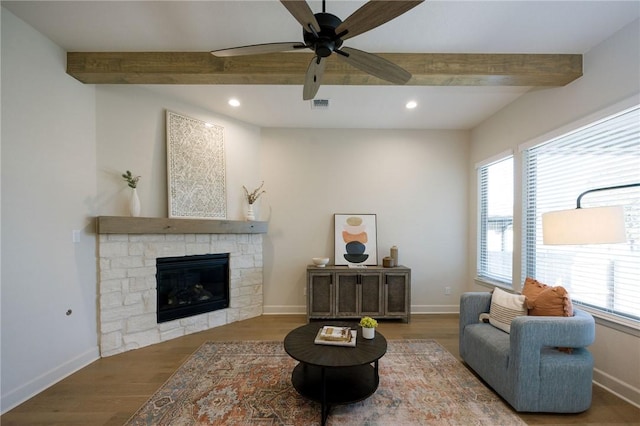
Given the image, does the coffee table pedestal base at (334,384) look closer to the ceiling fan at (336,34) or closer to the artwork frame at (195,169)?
the ceiling fan at (336,34)

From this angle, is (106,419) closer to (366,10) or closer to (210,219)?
(210,219)

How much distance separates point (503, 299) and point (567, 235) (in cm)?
88

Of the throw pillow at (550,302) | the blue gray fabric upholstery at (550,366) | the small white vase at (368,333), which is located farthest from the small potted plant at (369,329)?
the throw pillow at (550,302)

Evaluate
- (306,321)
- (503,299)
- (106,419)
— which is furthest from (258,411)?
(503,299)

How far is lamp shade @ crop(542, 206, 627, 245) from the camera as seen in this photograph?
174 cm

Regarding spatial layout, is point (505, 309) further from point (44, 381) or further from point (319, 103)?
point (44, 381)

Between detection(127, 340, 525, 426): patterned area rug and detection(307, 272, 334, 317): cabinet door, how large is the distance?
1078 millimetres

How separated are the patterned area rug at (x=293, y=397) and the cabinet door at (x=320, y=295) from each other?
1.08m

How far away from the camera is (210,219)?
360cm

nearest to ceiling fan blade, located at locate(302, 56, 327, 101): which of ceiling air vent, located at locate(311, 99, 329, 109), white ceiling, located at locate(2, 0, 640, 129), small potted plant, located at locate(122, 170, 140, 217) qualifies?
white ceiling, located at locate(2, 0, 640, 129)

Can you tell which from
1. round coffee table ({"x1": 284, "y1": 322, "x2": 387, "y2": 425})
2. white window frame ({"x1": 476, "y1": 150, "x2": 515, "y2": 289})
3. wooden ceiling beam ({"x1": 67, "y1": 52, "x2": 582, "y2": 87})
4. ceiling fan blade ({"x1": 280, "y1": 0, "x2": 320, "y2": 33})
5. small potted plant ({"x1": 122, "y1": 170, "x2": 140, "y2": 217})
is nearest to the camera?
ceiling fan blade ({"x1": 280, "y1": 0, "x2": 320, "y2": 33})

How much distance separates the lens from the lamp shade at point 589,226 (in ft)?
5.70

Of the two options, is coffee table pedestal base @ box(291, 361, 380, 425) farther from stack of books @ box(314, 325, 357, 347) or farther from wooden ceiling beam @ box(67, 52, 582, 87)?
wooden ceiling beam @ box(67, 52, 582, 87)

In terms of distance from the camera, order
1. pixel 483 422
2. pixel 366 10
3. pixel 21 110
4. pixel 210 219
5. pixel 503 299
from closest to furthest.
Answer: pixel 366 10
pixel 483 422
pixel 21 110
pixel 503 299
pixel 210 219
